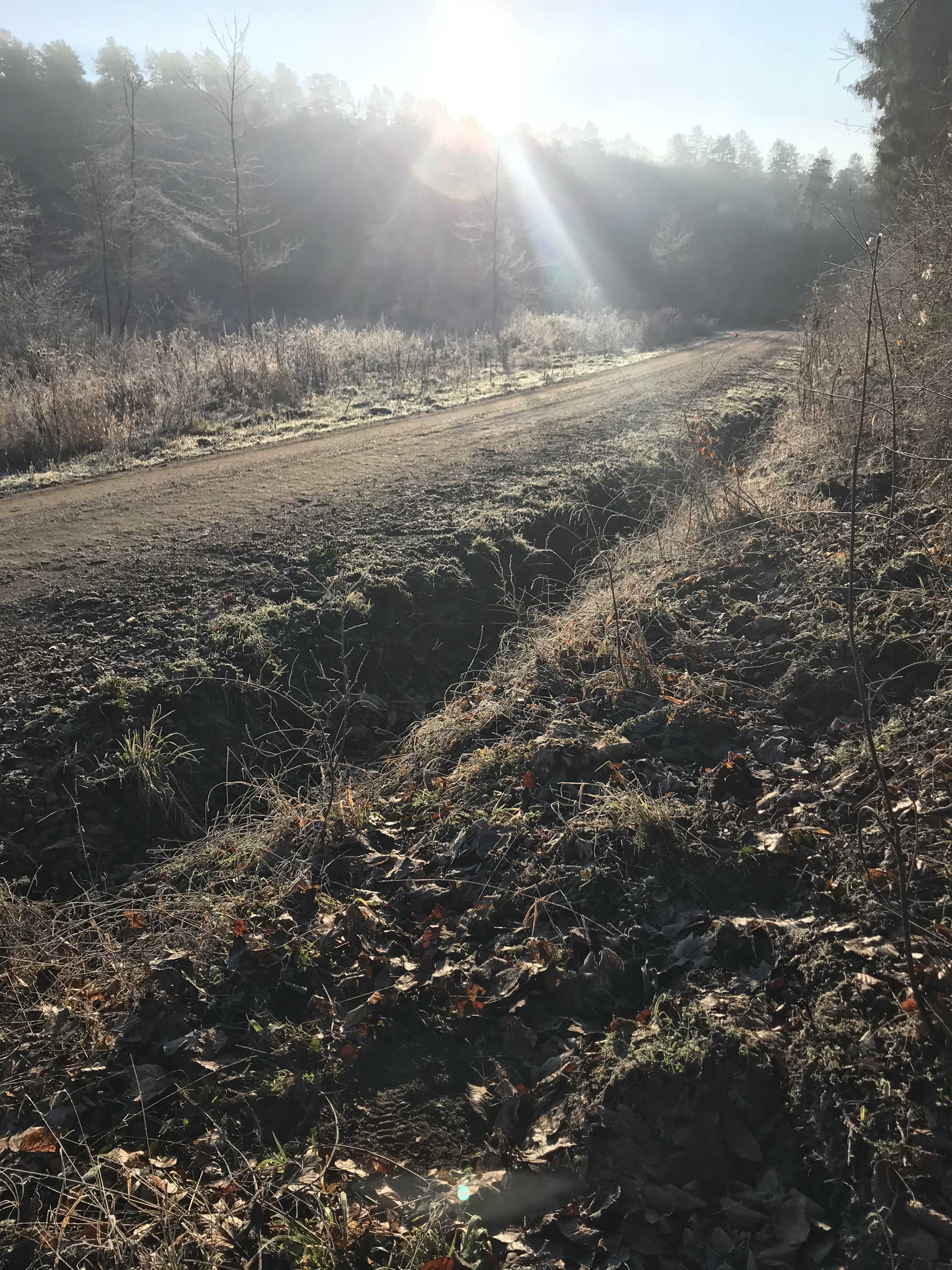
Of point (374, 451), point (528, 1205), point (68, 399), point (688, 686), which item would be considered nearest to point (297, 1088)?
point (528, 1205)

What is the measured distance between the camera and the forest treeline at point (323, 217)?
29875mm

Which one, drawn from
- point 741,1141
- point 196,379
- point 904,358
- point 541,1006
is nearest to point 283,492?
point 196,379

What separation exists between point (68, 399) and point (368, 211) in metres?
52.5

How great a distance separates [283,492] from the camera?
795 cm

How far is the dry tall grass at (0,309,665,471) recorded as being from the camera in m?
9.51

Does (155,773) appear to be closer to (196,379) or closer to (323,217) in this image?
(196,379)

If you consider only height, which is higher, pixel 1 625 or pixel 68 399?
pixel 68 399

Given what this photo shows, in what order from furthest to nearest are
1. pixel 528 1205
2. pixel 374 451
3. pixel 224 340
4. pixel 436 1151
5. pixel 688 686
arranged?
pixel 224 340
pixel 374 451
pixel 688 686
pixel 436 1151
pixel 528 1205

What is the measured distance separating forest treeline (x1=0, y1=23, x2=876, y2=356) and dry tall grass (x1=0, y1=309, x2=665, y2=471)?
8.68 m

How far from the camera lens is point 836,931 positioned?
2.83m

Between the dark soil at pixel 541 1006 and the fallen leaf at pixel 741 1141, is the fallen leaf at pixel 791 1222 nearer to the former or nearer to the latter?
the dark soil at pixel 541 1006

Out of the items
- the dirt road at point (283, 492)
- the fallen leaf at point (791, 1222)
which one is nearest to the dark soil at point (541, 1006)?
the fallen leaf at point (791, 1222)

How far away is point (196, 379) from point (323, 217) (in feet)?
162

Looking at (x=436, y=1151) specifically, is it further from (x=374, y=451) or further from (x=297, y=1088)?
(x=374, y=451)
